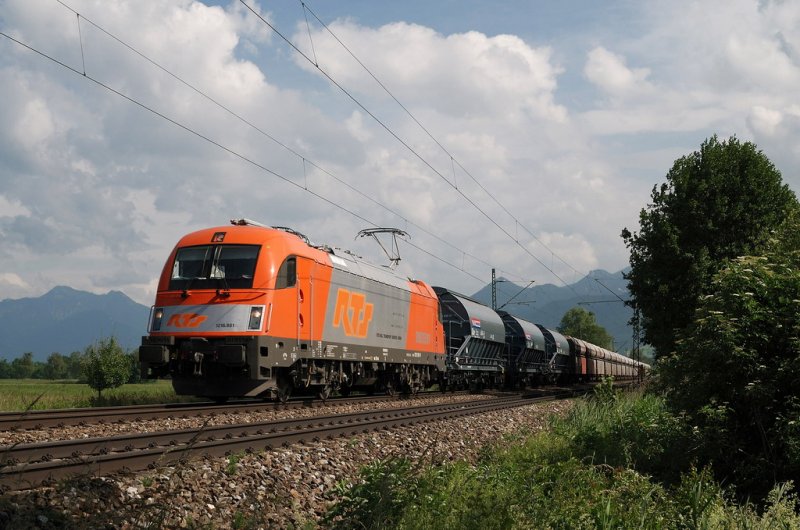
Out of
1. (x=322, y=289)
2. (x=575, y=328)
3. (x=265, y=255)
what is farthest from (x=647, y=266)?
(x=575, y=328)

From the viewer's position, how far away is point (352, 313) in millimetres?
20938

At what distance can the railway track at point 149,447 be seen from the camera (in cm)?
684

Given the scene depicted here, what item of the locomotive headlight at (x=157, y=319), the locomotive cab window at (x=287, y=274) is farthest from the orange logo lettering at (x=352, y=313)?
the locomotive headlight at (x=157, y=319)

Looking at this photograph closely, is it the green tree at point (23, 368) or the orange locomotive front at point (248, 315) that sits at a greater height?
the orange locomotive front at point (248, 315)

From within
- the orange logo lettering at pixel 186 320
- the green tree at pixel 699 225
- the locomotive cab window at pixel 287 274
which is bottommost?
the orange logo lettering at pixel 186 320

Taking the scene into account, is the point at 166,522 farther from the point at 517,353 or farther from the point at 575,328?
the point at 575,328

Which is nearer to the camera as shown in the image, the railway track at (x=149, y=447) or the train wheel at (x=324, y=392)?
the railway track at (x=149, y=447)

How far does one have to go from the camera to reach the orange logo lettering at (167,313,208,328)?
16219mm

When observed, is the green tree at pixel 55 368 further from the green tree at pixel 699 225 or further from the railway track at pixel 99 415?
the railway track at pixel 99 415

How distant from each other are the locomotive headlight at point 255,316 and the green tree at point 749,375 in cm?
886

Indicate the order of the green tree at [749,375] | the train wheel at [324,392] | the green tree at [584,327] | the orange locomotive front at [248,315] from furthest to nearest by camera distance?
the green tree at [584,327]
the train wheel at [324,392]
the orange locomotive front at [248,315]
the green tree at [749,375]

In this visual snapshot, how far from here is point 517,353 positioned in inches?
1567

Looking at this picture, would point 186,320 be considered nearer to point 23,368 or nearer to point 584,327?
point 584,327

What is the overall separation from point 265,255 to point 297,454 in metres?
7.66
